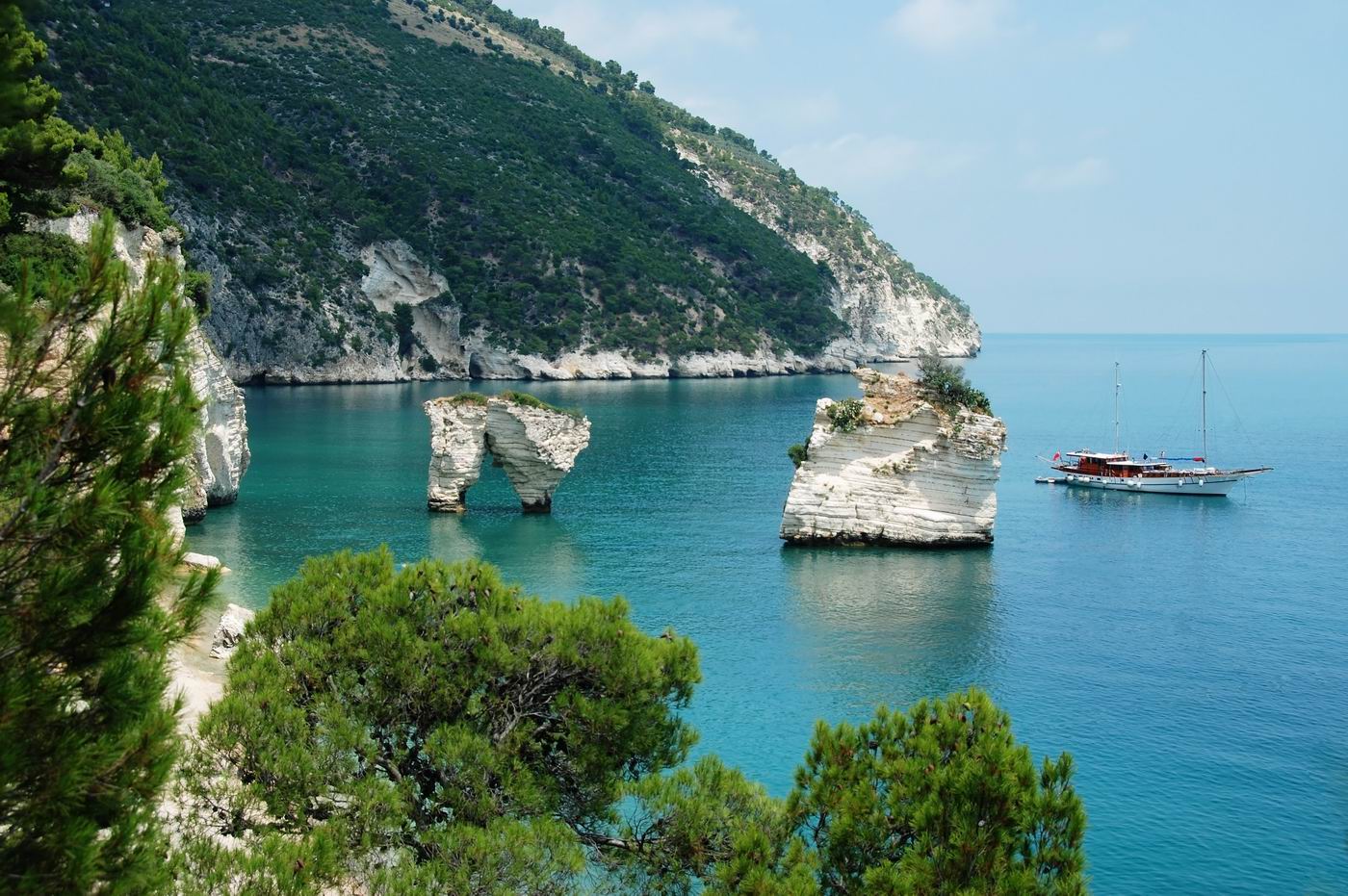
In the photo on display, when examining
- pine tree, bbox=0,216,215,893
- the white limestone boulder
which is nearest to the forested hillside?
the white limestone boulder

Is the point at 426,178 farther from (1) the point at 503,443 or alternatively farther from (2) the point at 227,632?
(2) the point at 227,632

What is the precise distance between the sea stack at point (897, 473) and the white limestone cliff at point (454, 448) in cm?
1200

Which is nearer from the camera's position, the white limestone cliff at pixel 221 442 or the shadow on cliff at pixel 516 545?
the shadow on cliff at pixel 516 545

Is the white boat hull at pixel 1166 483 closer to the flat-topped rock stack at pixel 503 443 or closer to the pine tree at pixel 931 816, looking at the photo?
the flat-topped rock stack at pixel 503 443

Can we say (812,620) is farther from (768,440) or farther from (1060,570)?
(768,440)

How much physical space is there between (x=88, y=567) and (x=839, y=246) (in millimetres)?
155327

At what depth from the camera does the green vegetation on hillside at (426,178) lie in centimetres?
9244

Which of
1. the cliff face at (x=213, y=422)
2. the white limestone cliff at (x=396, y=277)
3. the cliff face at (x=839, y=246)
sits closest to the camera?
the cliff face at (x=213, y=422)

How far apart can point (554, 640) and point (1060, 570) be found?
90.6ft

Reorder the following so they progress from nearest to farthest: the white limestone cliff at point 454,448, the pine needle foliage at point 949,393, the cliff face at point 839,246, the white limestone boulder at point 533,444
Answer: the pine needle foliage at point 949,393, the white limestone cliff at point 454,448, the white limestone boulder at point 533,444, the cliff face at point 839,246

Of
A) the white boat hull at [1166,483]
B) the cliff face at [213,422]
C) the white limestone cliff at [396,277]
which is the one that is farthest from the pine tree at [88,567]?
the white limestone cliff at [396,277]

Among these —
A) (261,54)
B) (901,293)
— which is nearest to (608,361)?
(261,54)

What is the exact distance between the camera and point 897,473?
3728 cm

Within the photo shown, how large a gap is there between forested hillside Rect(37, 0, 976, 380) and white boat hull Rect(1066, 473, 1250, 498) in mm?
65306
